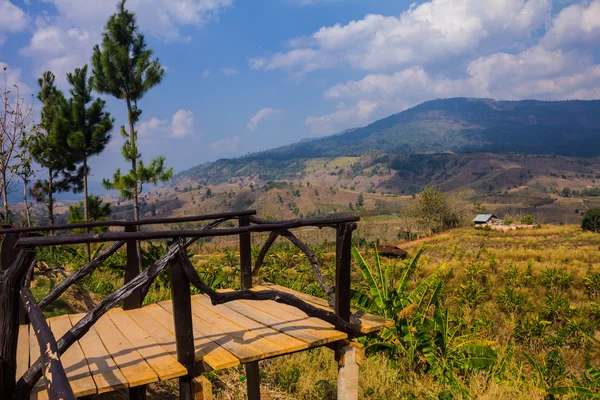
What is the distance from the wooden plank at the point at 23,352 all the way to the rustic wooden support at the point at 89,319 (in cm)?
65

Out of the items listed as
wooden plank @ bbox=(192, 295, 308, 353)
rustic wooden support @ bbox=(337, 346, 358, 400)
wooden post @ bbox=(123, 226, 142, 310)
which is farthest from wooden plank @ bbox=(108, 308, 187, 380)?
rustic wooden support @ bbox=(337, 346, 358, 400)

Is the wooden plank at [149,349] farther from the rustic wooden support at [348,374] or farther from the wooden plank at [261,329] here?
the rustic wooden support at [348,374]

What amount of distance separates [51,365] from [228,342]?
146cm

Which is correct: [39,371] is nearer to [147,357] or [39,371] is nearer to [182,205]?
[147,357]

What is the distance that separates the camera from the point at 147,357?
8.21ft

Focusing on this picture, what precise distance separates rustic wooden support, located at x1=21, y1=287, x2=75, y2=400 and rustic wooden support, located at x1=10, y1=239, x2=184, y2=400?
0.19 m

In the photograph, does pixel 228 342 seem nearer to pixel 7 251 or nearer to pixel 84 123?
pixel 7 251

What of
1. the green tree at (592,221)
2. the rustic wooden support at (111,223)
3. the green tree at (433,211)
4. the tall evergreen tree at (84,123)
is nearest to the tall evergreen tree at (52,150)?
the tall evergreen tree at (84,123)

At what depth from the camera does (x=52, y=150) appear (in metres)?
21.5

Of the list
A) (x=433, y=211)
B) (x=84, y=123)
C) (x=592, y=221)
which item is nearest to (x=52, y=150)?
(x=84, y=123)

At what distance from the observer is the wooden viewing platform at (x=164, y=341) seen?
7.48 ft

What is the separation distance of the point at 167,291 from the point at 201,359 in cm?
528

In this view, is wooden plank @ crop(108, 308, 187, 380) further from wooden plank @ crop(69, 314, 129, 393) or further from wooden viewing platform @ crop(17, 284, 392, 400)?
wooden plank @ crop(69, 314, 129, 393)

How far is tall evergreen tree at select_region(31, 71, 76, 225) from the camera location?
21.2m
